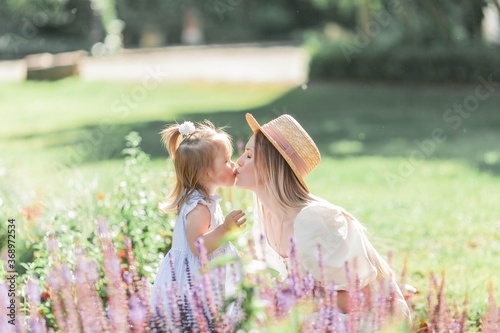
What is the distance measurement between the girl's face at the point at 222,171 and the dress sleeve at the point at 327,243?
38cm

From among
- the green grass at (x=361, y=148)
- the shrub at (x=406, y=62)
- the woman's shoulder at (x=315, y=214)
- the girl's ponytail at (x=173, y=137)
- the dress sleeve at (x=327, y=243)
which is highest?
the shrub at (x=406, y=62)

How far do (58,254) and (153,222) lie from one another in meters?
0.84

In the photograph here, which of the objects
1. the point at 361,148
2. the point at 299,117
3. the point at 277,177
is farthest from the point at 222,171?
the point at 299,117

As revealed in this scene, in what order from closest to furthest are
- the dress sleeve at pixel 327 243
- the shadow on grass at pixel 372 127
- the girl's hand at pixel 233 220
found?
1. the girl's hand at pixel 233 220
2. the dress sleeve at pixel 327 243
3. the shadow on grass at pixel 372 127

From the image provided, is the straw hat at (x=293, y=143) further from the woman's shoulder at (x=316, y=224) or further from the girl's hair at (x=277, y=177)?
the woman's shoulder at (x=316, y=224)

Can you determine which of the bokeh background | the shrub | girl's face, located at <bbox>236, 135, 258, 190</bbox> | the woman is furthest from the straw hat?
the shrub

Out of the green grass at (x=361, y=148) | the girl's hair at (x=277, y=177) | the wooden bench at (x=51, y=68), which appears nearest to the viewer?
the girl's hair at (x=277, y=177)

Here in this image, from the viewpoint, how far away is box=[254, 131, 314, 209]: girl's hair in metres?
3.87

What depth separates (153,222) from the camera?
5.12 m

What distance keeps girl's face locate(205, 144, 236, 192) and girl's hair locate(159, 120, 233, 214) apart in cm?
2

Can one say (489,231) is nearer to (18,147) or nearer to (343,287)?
(343,287)

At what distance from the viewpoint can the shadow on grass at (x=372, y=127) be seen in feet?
35.4

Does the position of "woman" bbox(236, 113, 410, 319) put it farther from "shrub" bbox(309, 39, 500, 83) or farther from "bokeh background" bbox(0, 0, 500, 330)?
"shrub" bbox(309, 39, 500, 83)

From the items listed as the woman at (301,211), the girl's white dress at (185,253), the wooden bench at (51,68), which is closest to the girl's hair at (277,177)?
the woman at (301,211)
